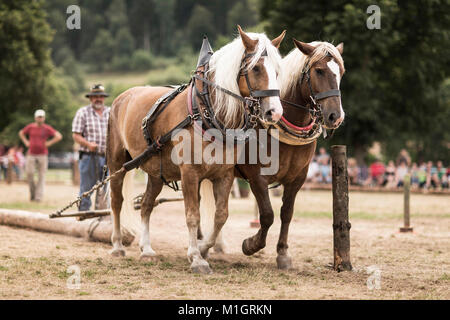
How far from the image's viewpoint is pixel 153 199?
7.15m

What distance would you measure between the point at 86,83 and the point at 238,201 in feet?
262

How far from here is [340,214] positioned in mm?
5996

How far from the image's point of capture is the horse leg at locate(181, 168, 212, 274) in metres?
5.69

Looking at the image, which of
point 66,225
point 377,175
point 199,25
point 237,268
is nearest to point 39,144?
point 66,225

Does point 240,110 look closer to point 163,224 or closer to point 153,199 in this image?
point 153,199

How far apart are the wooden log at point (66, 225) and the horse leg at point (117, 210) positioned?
16.2 inches

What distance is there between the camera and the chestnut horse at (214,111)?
5.34 meters

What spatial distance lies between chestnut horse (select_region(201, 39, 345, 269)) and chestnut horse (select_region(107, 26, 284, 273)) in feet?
1.21

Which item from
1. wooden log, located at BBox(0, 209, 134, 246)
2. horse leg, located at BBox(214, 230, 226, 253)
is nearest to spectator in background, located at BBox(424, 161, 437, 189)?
wooden log, located at BBox(0, 209, 134, 246)

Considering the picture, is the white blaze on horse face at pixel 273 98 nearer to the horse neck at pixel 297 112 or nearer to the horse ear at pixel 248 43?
the horse ear at pixel 248 43

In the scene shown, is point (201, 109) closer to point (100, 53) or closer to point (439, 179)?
point (439, 179)

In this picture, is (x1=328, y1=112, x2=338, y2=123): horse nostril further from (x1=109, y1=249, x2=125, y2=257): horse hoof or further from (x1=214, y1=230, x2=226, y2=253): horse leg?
(x1=109, y1=249, x2=125, y2=257): horse hoof

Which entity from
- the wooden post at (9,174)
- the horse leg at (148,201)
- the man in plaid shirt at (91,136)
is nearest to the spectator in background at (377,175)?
the wooden post at (9,174)
